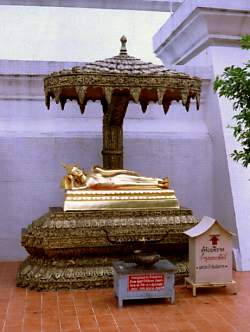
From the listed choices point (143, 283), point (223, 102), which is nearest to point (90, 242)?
point (143, 283)

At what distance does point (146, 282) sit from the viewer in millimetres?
5645

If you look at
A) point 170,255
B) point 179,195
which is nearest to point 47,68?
point 179,195

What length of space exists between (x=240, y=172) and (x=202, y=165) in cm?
77

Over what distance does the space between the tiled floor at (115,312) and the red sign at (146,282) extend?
0.19 m

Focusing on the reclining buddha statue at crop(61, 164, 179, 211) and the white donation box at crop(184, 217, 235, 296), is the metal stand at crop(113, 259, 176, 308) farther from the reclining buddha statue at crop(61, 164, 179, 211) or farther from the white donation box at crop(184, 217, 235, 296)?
the reclining buddha statue at crop(61, 164, 179, 211)

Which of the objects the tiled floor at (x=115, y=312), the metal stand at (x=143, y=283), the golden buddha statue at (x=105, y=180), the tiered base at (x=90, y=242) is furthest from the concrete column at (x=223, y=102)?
the metal stand at (x=143, y=283)

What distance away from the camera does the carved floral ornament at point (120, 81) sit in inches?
246

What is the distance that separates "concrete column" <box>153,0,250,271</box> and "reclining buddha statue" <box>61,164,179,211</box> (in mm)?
1242

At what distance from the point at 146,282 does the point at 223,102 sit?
3325 mm

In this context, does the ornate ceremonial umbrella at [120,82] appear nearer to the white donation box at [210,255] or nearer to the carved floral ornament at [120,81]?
the carved floral ornament at [120,81]

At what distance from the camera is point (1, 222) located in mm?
7844

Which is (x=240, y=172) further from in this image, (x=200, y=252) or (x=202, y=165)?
(x=200, y=252)

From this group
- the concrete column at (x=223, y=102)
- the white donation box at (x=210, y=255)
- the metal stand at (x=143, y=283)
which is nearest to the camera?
the metal stand at (x=143, y=283)

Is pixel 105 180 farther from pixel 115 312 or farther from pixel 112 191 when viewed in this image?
pixel 115 312
